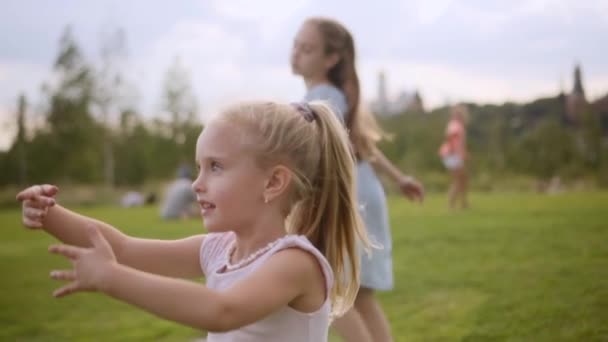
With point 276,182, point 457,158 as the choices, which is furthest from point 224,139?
point 457,158

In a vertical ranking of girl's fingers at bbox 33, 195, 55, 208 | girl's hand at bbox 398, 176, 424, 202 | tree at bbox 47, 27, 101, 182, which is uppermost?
girl's fingers at bbox 33, 195, 55, 208

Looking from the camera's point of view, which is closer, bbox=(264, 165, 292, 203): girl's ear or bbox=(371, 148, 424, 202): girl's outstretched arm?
bbox=(264, 165, 292, 203): girl's ear

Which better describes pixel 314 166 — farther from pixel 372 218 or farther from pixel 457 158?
pixel 457 158

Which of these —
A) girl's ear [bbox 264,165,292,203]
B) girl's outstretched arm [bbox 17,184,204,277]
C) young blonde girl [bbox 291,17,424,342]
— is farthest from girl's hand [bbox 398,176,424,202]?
girl's ear [bbox 264,165,292,203]

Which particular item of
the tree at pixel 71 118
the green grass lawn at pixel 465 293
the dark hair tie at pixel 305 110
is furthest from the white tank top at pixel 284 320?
the tree at pixel 71 118

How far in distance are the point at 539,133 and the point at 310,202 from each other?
19931 millimetres

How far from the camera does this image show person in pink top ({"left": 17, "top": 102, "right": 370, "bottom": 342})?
1635 mm

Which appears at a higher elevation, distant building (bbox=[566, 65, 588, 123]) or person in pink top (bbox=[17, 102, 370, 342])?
person in pink top (bbox=[17, 102, 370, 342])

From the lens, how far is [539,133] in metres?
20.8

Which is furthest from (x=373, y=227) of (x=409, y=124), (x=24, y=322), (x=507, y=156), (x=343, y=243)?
(x=409, y=124)

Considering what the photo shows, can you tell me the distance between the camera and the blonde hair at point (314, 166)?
6.32 ft

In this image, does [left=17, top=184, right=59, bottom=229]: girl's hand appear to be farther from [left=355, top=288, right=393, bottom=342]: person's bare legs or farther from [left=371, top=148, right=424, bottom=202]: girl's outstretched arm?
[left=371, top=148, right=424, bottom=202]: girl's outstretched arm

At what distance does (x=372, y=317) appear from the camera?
333 centimetres

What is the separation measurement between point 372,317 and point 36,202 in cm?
180
